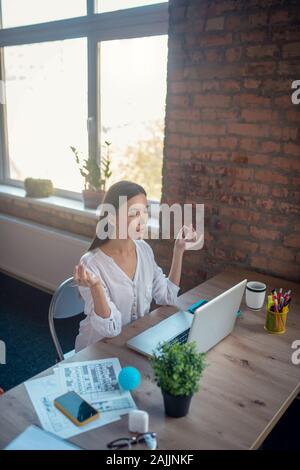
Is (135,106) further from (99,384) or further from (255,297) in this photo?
(99,384)

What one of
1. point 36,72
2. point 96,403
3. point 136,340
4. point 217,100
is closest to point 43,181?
point 36,72

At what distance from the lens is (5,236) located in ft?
12.4

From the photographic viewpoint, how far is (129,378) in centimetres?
127

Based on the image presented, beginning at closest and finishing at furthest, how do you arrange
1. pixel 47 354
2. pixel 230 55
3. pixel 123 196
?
1. pixel 123 196
2. pixel 230 55
3. pixel 47 354

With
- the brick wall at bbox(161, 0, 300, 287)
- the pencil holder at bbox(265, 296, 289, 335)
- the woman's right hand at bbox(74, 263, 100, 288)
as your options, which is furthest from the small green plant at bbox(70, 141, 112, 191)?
the pencil holder at bbox(265, 296, 289, 335)

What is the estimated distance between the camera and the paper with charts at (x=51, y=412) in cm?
111

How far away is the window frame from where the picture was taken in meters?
2.73

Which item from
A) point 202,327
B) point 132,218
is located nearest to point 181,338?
point 202,327

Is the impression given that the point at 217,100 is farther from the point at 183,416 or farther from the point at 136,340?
the point at 183,416

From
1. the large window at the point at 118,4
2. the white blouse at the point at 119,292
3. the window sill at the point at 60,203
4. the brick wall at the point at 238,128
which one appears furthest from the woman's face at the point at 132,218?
the large window at the point at 118,4

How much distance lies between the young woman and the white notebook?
1.76 feet

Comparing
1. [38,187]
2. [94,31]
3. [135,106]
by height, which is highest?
[94,31]

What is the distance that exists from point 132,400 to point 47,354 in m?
→ 1.64

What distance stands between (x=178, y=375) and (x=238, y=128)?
1534 millimetres
